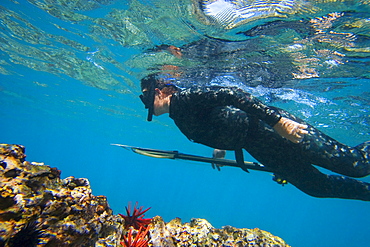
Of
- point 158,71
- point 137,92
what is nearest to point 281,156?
point 158,71

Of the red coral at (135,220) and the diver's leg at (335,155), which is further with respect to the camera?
the diver's leg at (335,155)

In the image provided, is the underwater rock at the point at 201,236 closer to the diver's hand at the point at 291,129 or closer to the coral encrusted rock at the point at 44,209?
the coral encrusted rock at the point at 44,209

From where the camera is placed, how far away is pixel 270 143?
14.1 feet

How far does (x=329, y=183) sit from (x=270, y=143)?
1.76 meters

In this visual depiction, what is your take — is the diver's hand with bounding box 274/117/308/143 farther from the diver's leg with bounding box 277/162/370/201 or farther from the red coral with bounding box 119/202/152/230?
the red coral with bounding box 119/202/152/230

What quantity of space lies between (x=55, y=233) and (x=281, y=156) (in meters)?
4.33

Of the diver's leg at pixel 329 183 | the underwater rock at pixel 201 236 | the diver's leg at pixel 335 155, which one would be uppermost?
the diver's leg at pixel 335 155

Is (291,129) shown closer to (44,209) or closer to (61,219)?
(61,219)

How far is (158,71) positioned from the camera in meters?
11.5

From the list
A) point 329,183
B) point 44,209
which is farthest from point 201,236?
point 329,183

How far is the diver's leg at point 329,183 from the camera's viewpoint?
4383 millimetres

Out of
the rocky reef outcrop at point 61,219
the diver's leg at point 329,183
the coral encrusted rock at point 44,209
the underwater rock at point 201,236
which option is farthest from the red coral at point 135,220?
the diver's leg at point 329,183

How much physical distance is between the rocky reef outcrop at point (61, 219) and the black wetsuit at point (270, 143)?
6.05 feet

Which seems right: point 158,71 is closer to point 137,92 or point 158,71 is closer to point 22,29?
point 137,92
